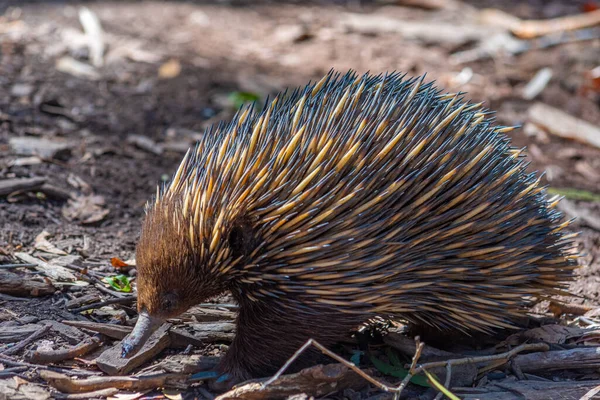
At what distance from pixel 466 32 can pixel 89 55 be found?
4808mm

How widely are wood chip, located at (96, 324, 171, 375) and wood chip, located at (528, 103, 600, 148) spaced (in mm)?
5168

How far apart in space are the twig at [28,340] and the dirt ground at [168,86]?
0.13 m

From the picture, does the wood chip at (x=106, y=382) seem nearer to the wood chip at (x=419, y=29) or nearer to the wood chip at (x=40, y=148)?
the wood chip at (x=40, y=148)

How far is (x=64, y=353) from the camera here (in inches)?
144

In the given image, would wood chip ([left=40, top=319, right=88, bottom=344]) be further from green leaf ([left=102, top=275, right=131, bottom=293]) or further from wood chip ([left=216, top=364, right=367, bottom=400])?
wood chip ([left=216, top=364, right=367, bottom=400])

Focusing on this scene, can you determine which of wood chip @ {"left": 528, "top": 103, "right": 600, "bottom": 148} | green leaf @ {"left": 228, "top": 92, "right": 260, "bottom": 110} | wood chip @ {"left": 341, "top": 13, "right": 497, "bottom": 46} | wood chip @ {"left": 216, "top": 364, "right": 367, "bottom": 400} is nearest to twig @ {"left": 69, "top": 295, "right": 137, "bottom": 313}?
wood chip @ {"left": 216, "top": 364, "right": 367, "bottom": 400}

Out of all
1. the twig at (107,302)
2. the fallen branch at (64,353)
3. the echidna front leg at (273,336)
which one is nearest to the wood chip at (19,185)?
the twig at (107,302)

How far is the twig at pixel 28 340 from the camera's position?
3.64 m

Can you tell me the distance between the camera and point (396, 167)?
3.45 metres

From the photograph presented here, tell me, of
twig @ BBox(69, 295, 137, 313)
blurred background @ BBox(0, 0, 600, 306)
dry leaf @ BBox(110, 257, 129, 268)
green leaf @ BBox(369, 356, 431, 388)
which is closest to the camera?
green leaf @ BBox(369, 356, 431, 388)

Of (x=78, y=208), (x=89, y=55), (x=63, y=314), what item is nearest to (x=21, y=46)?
(x=89, y=55)

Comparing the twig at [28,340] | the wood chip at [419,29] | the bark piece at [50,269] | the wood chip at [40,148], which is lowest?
the twig at [28,340]

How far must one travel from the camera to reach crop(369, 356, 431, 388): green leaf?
3.71 meters

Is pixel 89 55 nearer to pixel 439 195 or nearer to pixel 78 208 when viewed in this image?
pixel 78 208
